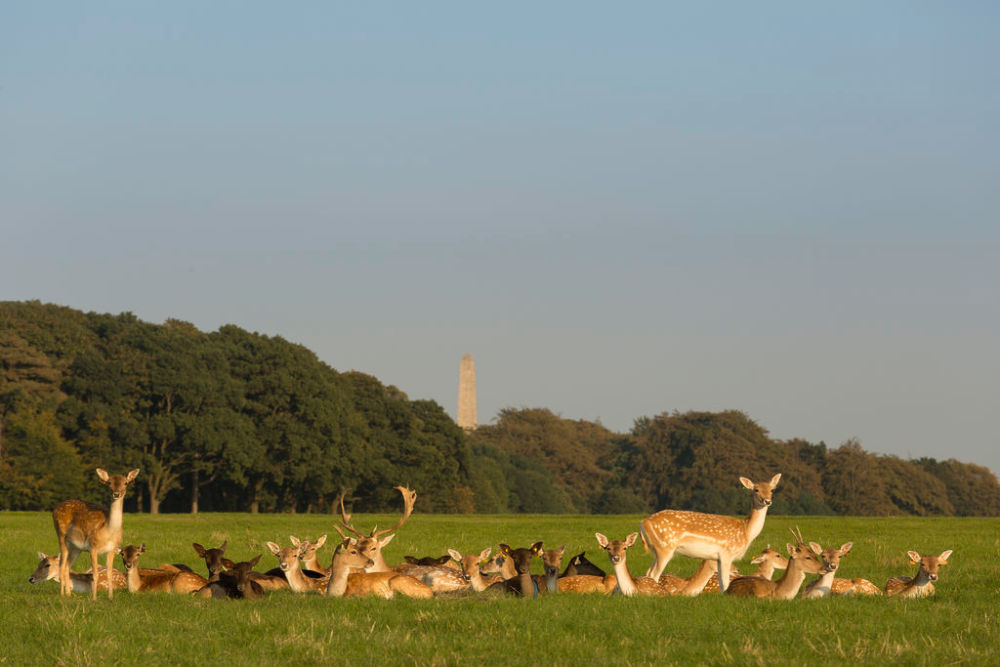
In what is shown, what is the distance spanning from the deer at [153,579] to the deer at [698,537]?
20.5 feet

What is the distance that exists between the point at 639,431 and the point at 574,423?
16.0 m

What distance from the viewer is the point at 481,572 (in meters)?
17.0

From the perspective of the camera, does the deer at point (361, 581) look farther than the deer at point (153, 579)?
No

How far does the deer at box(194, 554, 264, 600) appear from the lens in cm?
1481

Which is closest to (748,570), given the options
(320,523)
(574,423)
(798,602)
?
(798,602)

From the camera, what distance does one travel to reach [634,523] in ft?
109

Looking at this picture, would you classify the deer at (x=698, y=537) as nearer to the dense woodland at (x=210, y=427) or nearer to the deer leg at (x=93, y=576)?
the deer leg at (x=93, y=576)

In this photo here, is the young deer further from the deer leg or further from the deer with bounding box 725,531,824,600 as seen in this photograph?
the deer leg

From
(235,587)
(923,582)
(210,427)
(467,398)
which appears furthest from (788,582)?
(467,398)

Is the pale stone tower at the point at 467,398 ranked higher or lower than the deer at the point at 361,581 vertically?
higher

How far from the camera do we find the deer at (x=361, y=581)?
1491cm

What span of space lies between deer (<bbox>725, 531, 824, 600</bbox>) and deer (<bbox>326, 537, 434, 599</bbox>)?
4.01 meters

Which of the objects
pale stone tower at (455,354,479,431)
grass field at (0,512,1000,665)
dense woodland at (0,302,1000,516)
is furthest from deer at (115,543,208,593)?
pale stone tower at (455,354,479,431)

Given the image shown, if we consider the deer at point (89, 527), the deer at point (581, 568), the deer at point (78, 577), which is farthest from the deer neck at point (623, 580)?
the deer at point (78, 577)
